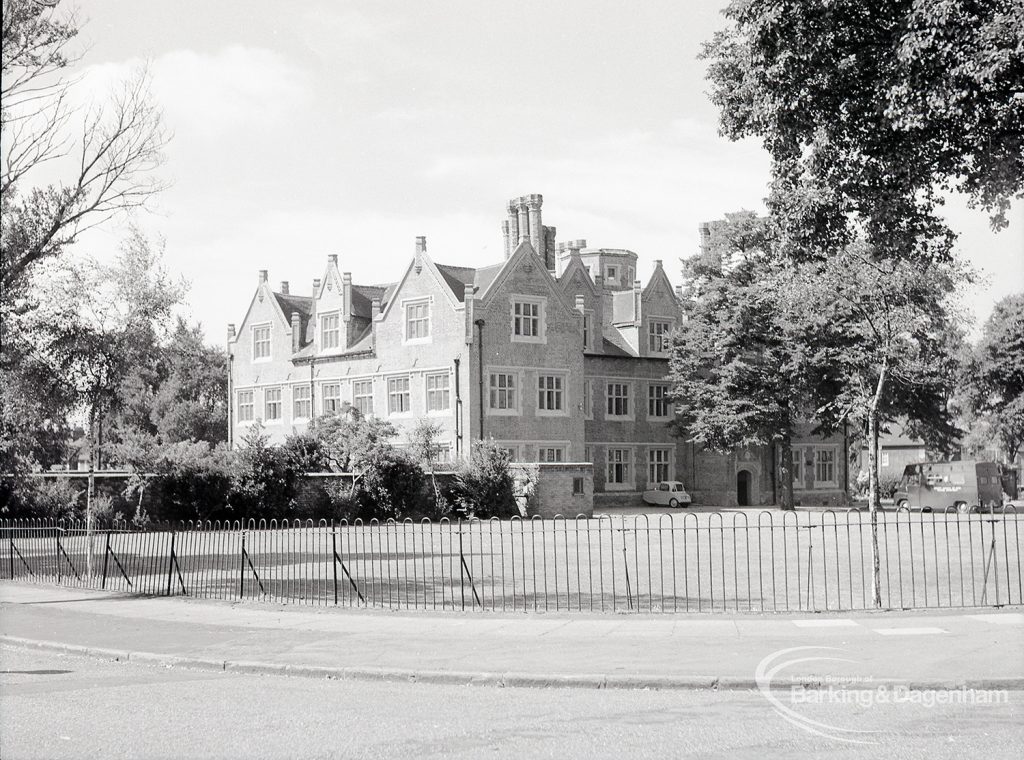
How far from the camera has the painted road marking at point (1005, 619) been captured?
47.3 ft

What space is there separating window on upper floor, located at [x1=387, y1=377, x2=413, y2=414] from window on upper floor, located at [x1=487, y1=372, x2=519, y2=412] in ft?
13.5

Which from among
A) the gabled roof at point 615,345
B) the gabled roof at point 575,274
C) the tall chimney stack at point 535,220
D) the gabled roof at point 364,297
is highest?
the tall chimney stack at point 535,220

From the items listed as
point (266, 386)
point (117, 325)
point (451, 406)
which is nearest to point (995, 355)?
point (451, 406)

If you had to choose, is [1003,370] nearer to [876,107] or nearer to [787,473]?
[787,473]

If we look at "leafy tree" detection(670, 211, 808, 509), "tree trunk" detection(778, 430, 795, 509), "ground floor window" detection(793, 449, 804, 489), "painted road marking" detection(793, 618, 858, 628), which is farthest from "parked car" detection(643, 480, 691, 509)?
"painted road marking" detection(793, 618, 858, 628)

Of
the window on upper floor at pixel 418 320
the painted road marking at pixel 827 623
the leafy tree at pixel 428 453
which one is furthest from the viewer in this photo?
the window on upper floor at pixel 418 320

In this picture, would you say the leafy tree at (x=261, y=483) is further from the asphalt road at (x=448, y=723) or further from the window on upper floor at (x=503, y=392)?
the asphalt road at (x=448, y=723)

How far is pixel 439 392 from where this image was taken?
52.2 metres

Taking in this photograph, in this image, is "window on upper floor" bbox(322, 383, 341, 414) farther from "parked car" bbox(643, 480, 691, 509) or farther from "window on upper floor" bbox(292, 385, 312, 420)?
"parked car" bbox(643, 480, 691, 509)

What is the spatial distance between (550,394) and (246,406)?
1925 centimetres

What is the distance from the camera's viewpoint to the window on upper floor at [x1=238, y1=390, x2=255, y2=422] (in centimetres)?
6360

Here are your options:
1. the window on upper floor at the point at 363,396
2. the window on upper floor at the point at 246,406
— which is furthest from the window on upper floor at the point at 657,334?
the window on upper floor at the point at 246,406

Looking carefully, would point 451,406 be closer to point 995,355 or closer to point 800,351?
point 800,351

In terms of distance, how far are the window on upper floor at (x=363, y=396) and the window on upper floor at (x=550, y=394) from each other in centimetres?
822
